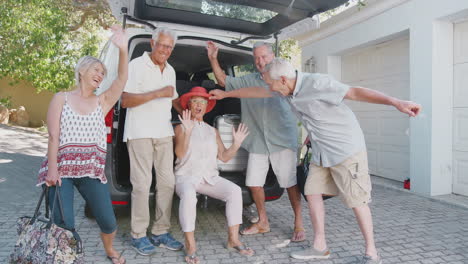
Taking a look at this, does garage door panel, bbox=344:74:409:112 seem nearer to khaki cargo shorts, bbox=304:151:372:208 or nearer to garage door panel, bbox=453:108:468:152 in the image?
garage door panel, bbox=453:108:468:152

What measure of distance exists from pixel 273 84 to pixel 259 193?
3.67 feet

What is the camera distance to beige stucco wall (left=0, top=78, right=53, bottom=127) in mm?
17452

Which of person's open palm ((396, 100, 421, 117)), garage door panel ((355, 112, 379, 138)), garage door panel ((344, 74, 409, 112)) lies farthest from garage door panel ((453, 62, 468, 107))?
person's open palm ((396, 100, 421, 117))

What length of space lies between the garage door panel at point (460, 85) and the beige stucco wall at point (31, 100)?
54.9 feet

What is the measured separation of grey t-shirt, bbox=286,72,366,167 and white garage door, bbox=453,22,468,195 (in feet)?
9.74

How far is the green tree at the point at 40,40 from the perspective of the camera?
29.6 ft

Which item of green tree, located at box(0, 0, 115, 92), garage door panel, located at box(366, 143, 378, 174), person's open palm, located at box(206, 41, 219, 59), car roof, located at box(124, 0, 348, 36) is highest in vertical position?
green tree, located at box(0, 0, 115, 92)

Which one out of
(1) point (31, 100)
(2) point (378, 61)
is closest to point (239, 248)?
(2) point (378, 61)

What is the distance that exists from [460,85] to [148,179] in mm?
4388

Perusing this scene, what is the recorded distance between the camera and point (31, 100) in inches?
701

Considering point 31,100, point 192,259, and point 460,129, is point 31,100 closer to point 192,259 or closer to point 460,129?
point 192,259

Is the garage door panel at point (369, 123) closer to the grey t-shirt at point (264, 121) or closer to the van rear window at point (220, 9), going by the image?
the grey t-shirt at point (264, 121)

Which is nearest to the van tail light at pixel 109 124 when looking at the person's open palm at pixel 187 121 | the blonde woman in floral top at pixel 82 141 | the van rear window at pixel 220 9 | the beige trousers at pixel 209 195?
the blonde woman in floral top at pixel 82 141

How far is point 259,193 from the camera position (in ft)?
12.0
